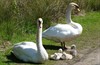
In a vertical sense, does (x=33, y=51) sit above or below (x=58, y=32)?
below

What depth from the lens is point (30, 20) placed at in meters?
12.5

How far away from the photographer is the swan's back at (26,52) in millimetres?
9086

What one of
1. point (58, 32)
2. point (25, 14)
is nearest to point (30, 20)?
point (25, 14)

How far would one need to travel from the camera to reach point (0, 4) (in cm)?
1202

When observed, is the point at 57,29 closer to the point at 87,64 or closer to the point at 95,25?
the point at 87,64

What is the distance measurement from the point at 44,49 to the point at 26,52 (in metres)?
0.42

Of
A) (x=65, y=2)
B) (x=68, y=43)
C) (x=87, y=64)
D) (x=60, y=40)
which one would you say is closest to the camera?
(x=87, y=64)

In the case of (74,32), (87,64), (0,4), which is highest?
(0,4)

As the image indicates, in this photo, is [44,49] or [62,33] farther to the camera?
[62,33]

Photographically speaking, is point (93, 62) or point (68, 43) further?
point (68, 43)

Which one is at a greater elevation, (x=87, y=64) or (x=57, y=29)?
(x=57, y=29)

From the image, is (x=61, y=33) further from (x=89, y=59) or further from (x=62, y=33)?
(x=89, y=59)

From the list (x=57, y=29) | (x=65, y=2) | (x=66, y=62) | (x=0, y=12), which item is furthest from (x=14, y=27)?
(x=65, y=2)

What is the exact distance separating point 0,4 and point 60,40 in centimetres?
257
